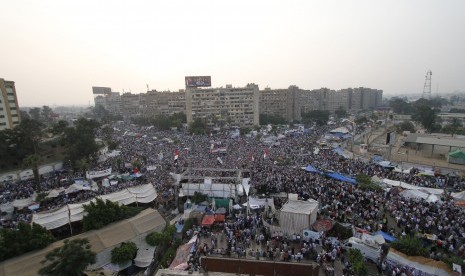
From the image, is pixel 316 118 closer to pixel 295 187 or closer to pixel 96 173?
pixel 295 187

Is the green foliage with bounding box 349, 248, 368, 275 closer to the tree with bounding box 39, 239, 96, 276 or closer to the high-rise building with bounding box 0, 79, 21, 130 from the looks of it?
the tree with bounding box 39, 239, 96, 276

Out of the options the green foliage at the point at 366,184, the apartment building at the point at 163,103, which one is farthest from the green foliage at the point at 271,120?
the green foliage at the point at 366,184

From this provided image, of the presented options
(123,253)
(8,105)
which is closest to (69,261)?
(123,253)

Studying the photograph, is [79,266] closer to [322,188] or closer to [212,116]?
[322,188]

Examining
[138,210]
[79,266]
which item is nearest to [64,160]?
[138,210]

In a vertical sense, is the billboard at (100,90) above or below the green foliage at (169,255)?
above

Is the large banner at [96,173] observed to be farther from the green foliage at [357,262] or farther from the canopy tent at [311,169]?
the green foliage at [357,262]
